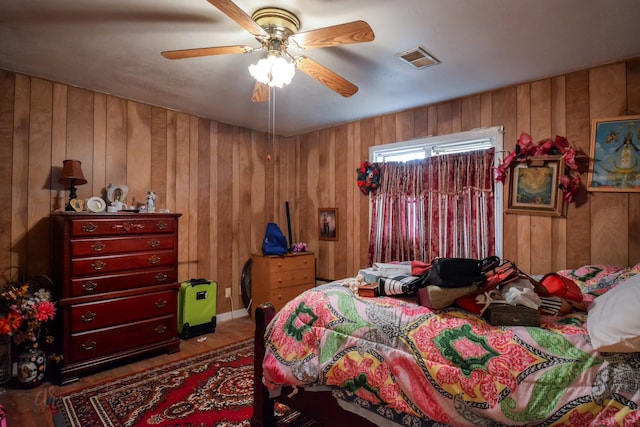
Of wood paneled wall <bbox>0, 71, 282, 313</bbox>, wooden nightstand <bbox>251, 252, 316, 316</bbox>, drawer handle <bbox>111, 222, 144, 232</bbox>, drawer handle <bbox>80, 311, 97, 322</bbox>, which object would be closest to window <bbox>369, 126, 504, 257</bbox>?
wooden nightstand <bbox>251, 252, 316, 316</bbox>

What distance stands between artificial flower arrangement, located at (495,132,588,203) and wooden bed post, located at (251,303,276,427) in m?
2.41

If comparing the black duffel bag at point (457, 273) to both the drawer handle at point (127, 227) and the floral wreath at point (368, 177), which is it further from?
the drawer handle at point (127, 227)

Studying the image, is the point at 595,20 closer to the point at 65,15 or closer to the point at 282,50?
the point at 282,50

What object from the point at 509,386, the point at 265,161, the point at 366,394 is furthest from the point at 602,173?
the point at 265,161

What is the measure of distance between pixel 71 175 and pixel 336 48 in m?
2.38

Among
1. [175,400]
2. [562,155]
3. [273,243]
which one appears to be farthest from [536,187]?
[175,400]

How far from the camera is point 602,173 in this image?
2447mm

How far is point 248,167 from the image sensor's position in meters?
4.36

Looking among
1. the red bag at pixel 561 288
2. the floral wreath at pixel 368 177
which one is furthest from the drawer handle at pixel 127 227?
the red bag at pixel 561 288

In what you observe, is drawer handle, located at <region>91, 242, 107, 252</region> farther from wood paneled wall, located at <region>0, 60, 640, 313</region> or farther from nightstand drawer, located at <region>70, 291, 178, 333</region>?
wood paneled wall, located at <region>0, 60, 640, 313</region>

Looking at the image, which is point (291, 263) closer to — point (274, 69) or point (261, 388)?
point (261, 388)

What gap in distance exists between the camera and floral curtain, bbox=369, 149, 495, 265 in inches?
118

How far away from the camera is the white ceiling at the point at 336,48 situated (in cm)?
183

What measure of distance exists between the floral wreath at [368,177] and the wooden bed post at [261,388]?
88.0 inches
